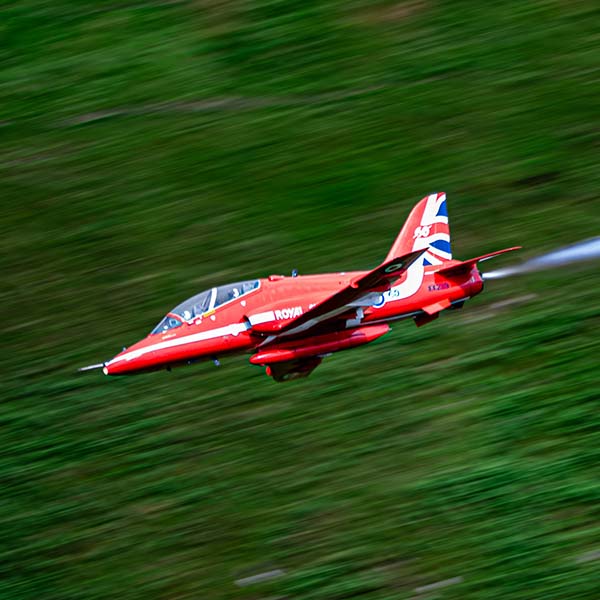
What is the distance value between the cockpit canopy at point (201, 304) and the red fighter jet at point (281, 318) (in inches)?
0.9

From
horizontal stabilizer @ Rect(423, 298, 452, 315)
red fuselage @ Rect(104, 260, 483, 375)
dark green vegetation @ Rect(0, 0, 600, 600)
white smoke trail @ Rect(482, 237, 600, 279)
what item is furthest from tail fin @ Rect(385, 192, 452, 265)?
white smoke trail @ Rect(482, 237, 600, 279)

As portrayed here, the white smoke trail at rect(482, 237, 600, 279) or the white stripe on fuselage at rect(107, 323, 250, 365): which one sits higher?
the white stripe on fuselage at rect(107, 323, 250, 365)

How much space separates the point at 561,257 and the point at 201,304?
1936 centimetres

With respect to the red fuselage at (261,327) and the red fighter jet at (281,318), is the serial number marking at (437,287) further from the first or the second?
the red fuselage at (261,327)

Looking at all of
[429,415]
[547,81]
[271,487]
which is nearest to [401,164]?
[547,81]

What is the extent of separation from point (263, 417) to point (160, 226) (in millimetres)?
9492

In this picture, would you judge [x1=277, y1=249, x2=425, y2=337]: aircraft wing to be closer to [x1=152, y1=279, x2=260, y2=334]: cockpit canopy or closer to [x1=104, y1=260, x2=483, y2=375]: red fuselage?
[x1=104, y1=260, x2=483, y2=375]: red fuselage

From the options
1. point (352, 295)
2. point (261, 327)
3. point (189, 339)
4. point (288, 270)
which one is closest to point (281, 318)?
point (261, 327)

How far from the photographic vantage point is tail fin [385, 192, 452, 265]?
89.7ft

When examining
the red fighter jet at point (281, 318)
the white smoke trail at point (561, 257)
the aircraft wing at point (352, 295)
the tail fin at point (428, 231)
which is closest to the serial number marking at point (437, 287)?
the red fighter jet at point (281, 318)

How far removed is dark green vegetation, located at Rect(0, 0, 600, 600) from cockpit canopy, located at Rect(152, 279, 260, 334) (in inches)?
423

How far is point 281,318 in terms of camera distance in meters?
25.0

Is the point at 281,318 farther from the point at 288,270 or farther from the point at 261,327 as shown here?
the point at 288,270

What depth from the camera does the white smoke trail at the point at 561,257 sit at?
4019 cm
